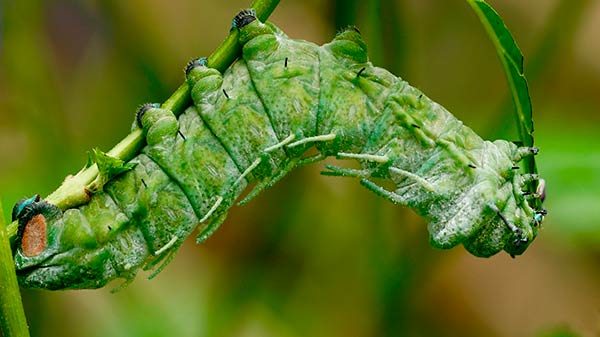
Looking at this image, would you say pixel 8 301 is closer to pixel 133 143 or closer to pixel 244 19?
pixel 133 143

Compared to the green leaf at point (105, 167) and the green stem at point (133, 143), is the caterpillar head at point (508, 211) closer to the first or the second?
the green stem at point (133, 143)

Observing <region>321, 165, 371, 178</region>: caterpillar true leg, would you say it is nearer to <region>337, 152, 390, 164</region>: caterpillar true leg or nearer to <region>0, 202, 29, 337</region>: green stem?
<region>337, 152, 390, 164</region>: caterpillar true leg

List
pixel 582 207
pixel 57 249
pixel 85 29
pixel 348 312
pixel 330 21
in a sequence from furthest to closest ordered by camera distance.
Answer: pixel 85 29, pixel 348 312, pixel 330 21, pixel 582 207, pixel 57 249

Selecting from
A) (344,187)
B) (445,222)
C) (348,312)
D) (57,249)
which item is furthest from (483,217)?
(348,312)

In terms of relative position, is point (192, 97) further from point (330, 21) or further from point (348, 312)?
point (348, 312)

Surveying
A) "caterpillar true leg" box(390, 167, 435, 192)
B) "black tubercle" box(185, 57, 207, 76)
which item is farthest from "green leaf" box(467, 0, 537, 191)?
"black tubercle" box(185, 57, 207, 76)

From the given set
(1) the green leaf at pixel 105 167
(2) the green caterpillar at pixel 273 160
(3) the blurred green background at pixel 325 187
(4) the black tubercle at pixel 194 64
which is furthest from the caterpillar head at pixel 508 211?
(1) the green leaf at pixel 105 167
